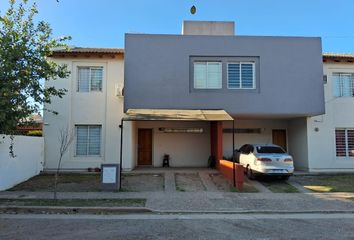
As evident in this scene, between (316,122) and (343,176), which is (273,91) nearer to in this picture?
(316,122)

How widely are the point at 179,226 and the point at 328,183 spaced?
9.98 meters

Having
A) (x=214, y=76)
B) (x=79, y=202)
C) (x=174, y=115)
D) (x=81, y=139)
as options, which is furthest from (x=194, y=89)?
(x=79, y=202)

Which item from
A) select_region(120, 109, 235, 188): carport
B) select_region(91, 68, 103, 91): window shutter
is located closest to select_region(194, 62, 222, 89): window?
select_region(120, 109, 235, 188): carport

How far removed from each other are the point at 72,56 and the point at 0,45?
22.4 feet

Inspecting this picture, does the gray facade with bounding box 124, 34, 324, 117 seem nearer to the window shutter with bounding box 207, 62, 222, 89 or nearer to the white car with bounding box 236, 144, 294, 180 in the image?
the window shutter with bounding box 207, 62, 222, 89

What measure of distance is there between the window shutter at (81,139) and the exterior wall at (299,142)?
12.0 m

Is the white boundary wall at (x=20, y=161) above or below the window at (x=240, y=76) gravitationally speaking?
below

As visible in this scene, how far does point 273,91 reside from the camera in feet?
57.3

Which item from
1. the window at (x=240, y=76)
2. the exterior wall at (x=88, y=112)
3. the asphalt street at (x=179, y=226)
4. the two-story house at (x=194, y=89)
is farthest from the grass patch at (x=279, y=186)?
the exterior wall at (x=88, y=112)

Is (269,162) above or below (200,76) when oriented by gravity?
below

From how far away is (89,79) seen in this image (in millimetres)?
18750

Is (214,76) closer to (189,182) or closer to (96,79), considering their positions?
(189,182)

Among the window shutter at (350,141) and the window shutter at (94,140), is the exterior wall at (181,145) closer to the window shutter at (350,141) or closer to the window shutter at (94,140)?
the window shutter at (94,140)

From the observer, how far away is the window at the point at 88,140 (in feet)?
60.6
